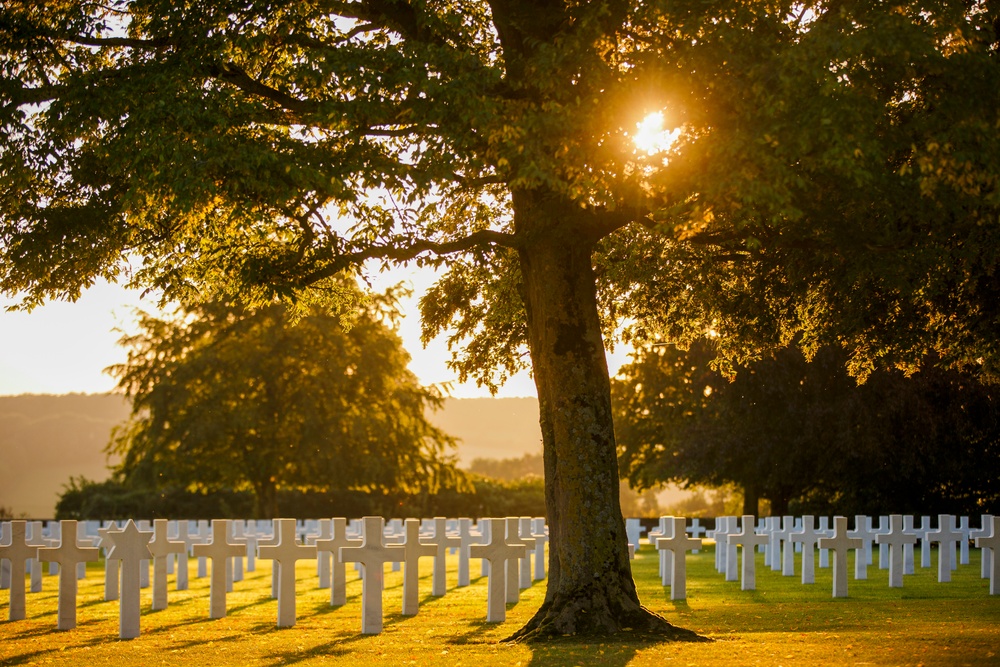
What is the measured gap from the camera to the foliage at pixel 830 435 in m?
32.4

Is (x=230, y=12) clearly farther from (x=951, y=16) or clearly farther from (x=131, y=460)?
(x=131, y=460)

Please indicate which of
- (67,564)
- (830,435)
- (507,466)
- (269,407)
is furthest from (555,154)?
(507,466)

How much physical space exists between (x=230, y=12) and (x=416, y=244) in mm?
3154

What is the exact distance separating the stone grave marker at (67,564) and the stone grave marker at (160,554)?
211 cm

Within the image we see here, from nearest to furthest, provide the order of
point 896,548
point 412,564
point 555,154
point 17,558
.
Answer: point 555,154 < point 17,558 < point 412,564 < point 896,548

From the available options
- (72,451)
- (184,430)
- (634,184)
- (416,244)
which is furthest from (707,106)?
(72,451)

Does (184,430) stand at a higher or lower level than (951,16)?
lower

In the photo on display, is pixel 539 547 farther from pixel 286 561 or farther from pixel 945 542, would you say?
pixel 286 561

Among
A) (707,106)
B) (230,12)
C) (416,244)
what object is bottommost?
(416,244)

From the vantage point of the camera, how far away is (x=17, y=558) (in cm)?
1335

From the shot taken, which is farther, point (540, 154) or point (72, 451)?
point (72, 451)

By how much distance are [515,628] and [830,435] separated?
2393cm

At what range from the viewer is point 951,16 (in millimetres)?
10602

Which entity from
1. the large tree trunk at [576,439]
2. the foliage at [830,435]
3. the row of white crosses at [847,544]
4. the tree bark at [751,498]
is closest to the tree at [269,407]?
the foliage at [830,435]
